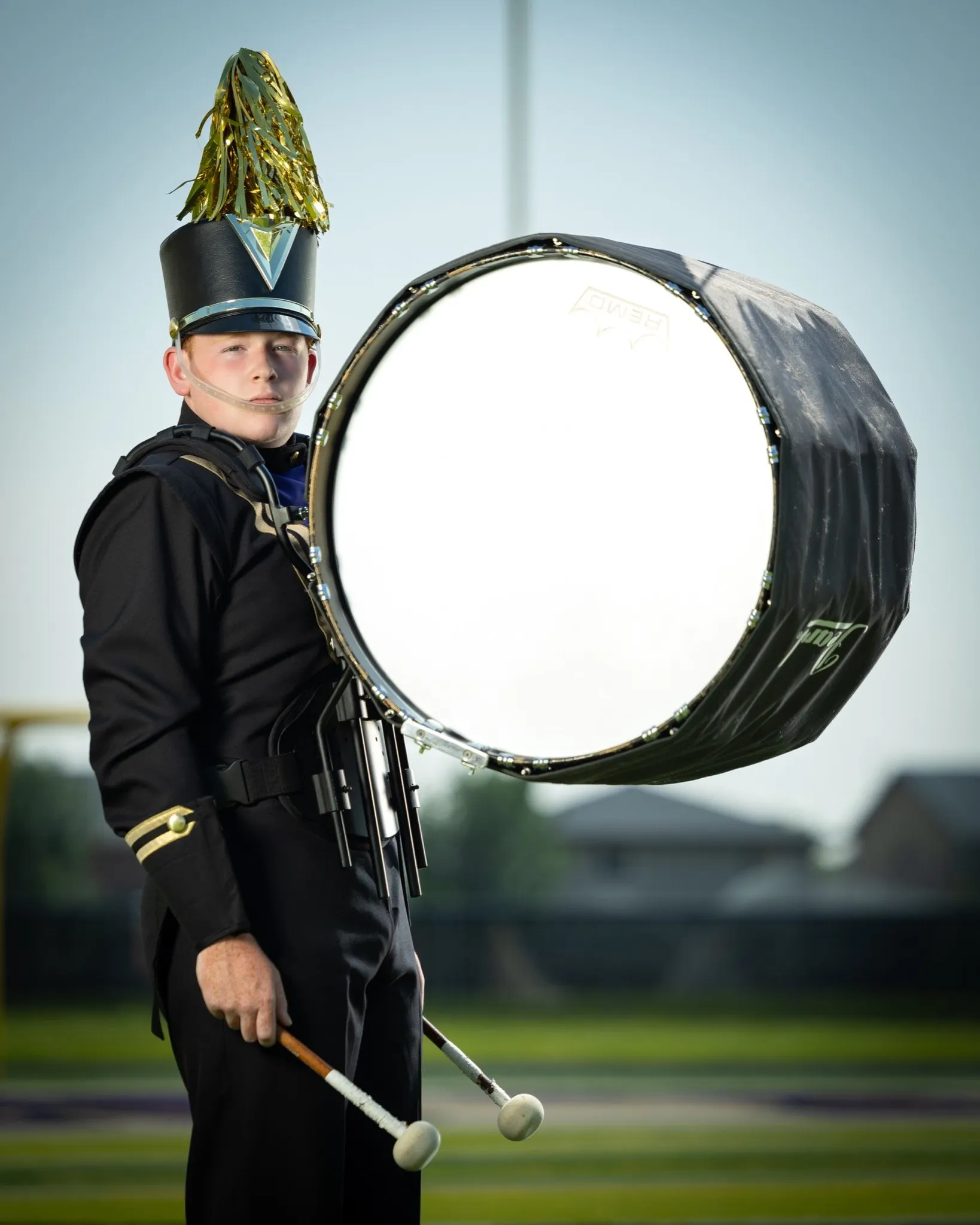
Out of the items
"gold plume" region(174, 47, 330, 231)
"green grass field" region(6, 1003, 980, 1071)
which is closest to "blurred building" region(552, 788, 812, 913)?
"green grass field" region(6, 1003, 980, 1071)

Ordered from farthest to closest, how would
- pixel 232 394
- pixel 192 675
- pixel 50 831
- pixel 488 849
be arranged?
1. pixel 488 849
2. pixel 50 831
3. pixel 232 394
4. pixel 192 675

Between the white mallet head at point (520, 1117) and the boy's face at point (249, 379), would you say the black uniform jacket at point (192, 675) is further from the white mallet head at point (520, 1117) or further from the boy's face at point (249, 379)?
the white mallet head at point (520, 1117)

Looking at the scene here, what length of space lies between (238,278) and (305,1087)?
3.03 feet

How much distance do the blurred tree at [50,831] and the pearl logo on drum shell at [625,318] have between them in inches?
1190

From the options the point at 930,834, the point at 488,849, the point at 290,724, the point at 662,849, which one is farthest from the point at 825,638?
the point at 662,849

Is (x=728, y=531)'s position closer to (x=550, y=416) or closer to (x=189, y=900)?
(x=550, y=416)

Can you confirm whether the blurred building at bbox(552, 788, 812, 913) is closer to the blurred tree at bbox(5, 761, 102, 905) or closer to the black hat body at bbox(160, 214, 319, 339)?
the blurred tree at bbox(5, 761, 102, 905)

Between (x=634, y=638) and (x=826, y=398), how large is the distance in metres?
0.32

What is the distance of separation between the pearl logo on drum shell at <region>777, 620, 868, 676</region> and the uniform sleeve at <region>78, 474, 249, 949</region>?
62 centimetres

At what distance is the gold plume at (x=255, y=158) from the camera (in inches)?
82.0

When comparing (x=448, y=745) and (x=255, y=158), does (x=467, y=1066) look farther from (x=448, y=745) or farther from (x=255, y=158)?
(x=255, y=158)

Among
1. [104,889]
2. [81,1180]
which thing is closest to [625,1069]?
[81,1180]

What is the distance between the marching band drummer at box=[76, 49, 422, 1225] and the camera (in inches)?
70.7

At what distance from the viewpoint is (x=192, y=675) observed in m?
1.84
